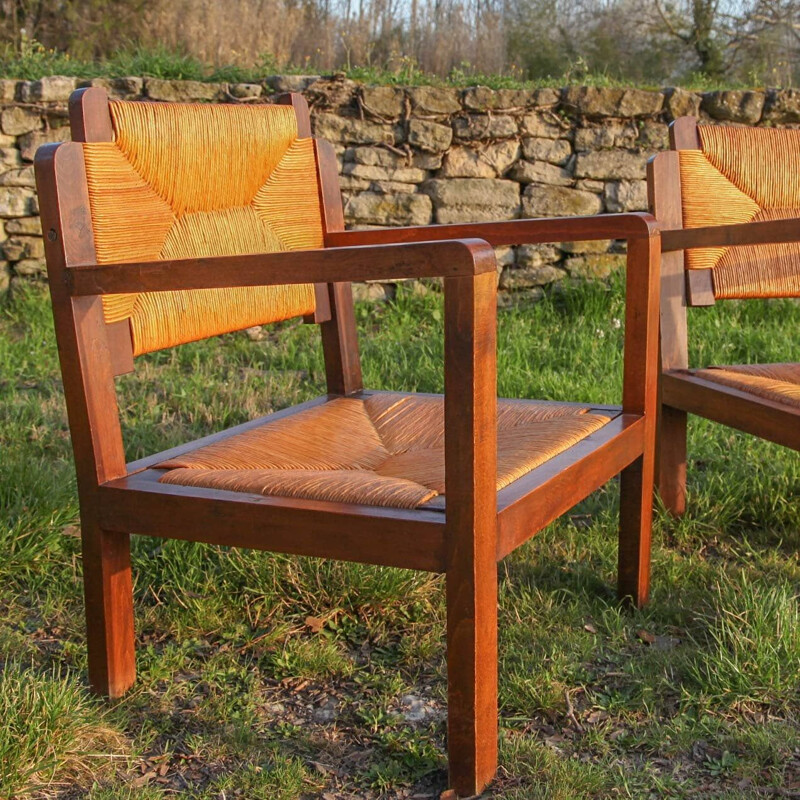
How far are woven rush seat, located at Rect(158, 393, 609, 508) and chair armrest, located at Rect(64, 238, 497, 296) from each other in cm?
31

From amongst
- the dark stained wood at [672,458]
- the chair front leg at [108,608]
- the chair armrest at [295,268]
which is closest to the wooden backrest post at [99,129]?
the chair armrest at [295,268]

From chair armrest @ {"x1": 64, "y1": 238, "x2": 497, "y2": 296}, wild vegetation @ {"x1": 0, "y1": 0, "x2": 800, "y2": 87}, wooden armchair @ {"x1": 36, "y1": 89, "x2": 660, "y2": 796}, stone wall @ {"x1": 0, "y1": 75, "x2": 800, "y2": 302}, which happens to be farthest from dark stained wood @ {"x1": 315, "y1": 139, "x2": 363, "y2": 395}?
wild vegetation @ {"x1": 0, "y1": 0, "x2": 800, "y2": 87}

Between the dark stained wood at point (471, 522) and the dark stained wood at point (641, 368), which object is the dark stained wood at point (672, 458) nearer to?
the dark stained wood at point (641, 368)

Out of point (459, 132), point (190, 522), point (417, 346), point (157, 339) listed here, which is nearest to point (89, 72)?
point (459, 132)

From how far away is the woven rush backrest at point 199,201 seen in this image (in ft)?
5.46

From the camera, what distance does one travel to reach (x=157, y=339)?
1749 mm

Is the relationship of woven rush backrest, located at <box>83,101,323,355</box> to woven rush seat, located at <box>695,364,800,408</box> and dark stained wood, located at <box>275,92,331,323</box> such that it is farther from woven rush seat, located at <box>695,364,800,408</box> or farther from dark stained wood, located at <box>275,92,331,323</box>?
woven rush seat, located at <box>695,364,800,408</box>

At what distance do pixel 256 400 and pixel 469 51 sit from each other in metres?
5.12

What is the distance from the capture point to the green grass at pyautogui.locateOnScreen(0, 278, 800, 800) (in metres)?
1.54

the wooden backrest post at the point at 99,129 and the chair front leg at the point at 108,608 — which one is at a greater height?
the wooden backrest post at the point at 99,129

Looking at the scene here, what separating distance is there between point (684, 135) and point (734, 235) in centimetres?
49

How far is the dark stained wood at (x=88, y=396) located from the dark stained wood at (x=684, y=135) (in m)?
1.41

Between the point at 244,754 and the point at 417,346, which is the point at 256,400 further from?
the point at 244,754

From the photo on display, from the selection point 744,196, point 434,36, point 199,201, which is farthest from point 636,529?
point 434,36
